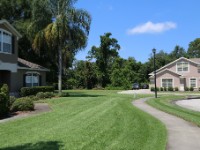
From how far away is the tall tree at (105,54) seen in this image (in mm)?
77562

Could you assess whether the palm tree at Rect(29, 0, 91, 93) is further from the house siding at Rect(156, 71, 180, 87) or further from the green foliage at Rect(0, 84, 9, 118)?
the house siding at Rect(156, 71, 180, 87)

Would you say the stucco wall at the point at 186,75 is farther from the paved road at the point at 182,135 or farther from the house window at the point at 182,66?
the paved road at the point at 182,135

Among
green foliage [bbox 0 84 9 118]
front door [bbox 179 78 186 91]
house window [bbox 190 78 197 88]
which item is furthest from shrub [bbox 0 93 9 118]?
house window [bbox 190 78 197 88]

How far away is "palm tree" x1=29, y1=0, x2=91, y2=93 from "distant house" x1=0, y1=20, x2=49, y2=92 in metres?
2.89

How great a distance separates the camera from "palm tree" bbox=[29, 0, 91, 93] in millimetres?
34281

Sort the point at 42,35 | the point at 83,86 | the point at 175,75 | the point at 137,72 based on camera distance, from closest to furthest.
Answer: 1. the point at 42,35
2. the point at 175,75
3. the point at 83,86
4. the point at 137,72

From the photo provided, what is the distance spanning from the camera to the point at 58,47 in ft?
118

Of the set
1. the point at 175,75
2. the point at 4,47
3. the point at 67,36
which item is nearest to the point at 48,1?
the point at 67,36

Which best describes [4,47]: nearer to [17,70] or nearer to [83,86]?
[17,70]

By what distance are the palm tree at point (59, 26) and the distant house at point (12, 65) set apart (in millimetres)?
2887

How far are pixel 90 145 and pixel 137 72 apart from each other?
73042mm

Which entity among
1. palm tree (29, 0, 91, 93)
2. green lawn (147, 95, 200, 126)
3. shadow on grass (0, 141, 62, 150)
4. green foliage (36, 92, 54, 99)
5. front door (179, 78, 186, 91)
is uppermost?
palm tree (29, 0, 91, 93)

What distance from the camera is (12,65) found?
31.4 meters

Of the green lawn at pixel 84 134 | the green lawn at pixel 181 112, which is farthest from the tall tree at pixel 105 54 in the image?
the green lawn at pixel 84 134
